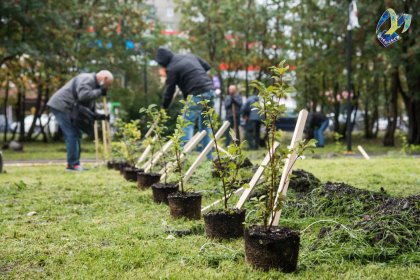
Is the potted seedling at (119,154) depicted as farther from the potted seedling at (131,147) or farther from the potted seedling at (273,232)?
the potted seedling at (273,232)

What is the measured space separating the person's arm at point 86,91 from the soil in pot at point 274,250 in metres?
6.35

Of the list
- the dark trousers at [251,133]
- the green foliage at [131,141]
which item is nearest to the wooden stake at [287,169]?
the green foliage at [131,141]

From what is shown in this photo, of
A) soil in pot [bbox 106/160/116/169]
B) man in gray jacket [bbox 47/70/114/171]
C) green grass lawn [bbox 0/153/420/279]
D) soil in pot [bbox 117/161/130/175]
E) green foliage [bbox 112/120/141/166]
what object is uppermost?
man in gray jacket [bbox 47/70/114/171]

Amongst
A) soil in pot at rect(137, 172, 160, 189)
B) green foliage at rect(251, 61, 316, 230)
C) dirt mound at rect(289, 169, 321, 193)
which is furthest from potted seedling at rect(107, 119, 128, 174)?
green foliage at rect(251, 61, 316, 230)

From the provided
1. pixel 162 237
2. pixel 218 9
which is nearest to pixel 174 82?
pixel 162 237

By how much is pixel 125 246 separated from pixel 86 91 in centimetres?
569

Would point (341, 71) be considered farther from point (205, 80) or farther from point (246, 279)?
point (246, 279)

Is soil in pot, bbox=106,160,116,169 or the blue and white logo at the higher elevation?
the blue and white logo

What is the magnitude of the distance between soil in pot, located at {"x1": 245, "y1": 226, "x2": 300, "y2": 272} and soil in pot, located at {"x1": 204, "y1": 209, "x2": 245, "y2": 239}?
0.63 metres

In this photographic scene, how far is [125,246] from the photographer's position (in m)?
3.32

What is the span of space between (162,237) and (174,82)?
192 inches

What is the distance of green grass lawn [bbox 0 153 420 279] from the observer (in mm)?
2705

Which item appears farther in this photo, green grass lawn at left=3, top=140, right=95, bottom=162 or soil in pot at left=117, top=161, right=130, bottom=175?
green grass lawn at left=3, top=140, right=95, bottom=162

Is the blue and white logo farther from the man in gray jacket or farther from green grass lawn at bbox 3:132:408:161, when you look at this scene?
green grass lawn at bbox 3:132:408:161
